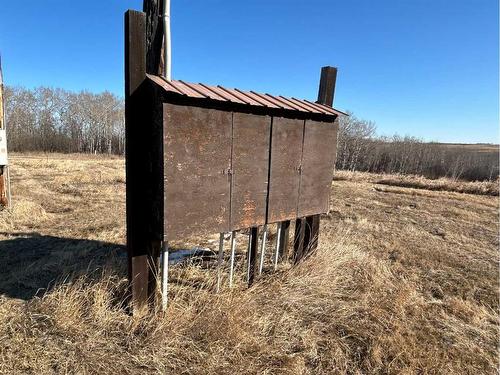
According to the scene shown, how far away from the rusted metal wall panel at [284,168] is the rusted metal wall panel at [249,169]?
0.10 m

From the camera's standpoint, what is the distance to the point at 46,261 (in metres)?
4.32

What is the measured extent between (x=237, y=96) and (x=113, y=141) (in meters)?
54.8

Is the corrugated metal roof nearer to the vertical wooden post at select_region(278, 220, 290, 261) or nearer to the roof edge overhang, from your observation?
the roof edge overhang

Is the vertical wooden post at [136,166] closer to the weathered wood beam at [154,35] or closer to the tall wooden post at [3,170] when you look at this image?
the weathered wood beam at [154,35]

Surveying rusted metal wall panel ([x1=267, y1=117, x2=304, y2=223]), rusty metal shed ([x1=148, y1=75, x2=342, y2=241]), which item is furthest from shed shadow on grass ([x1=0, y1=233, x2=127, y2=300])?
rusted metal wall panel ([x1=267, y1=117, x2=304, y2=223])

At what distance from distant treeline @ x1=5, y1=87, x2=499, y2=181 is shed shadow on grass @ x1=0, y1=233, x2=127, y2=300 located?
30937 mm

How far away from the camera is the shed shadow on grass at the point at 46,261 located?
11.6 feet

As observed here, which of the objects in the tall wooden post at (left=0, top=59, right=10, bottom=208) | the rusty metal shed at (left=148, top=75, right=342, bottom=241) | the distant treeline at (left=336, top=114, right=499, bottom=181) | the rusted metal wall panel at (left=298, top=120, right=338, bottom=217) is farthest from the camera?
the distant treeline at (left=336, top=114, right=499, bottom=181)

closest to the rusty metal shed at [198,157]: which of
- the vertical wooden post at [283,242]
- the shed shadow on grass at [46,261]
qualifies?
the vertical wooden post at [283,242]

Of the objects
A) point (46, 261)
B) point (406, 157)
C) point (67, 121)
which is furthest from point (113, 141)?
point (46, 261)

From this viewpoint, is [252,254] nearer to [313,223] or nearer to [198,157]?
[313,223]

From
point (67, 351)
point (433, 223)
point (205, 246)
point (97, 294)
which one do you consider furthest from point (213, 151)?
point (433, 223)

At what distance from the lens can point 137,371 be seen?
90.0 inches

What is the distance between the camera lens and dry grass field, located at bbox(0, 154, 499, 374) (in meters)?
2.42
